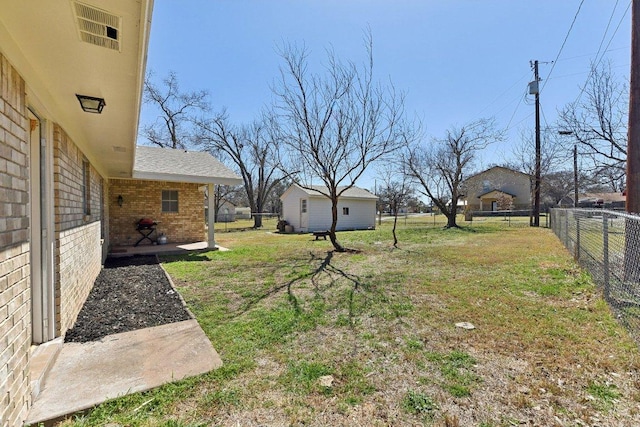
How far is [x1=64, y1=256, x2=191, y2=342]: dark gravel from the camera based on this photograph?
347 cm

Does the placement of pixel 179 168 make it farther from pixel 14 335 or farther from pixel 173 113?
pixel 173 113

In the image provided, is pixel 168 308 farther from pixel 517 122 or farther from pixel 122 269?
pixel 517 122

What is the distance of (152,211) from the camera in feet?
32.9

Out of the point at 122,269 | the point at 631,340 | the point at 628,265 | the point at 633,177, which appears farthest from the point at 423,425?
the point at 122,269

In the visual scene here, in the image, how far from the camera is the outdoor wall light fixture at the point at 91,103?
2912 millimetres

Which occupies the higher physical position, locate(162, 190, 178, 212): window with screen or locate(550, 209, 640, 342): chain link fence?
locate(162, 190, 178, 212): window with screen

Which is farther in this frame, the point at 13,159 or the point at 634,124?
the point at 634,124

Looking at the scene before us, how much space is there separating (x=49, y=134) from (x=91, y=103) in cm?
53

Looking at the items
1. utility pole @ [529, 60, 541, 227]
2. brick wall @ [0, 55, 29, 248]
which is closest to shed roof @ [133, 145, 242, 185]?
brick wall @ [0, 55, 29, 248]

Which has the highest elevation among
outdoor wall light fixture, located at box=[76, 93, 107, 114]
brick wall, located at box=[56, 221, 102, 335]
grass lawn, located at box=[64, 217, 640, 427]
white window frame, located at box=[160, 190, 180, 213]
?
outdoor wall light fixture, located at box=[76, 93, 107, 114]

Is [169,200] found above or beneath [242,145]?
beneath

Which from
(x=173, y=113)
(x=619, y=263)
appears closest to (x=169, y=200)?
(x=619, y=263)

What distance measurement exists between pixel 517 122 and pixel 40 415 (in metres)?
23.1

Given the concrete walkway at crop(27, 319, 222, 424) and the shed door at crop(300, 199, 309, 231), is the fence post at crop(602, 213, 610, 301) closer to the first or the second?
the concrete walkway at crop(27, 319, 222, 424)
